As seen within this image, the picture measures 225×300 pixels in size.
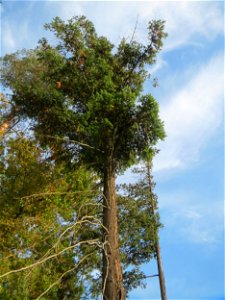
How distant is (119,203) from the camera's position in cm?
2080

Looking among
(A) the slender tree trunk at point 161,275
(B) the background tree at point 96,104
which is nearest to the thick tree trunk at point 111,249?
(B) the background tree at point 96,104

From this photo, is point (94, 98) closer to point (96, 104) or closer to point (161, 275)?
point (96, 104)

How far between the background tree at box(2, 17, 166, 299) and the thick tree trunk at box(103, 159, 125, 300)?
0.02 meters

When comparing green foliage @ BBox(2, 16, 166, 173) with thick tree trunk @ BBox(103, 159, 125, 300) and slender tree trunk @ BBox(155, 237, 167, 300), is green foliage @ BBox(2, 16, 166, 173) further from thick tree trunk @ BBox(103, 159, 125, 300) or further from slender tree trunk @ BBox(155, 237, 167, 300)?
slender tree trunk @ BBox(155, 237, 167, 300)

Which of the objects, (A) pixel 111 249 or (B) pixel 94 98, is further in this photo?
(B) pixel 94 98

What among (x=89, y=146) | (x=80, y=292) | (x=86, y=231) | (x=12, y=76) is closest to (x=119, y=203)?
(x=86, y=231)

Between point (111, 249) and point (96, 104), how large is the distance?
3453 mm

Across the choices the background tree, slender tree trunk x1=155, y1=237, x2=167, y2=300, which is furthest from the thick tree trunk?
slender tree trunk x1=155, y1=237, x2=167, y2=300

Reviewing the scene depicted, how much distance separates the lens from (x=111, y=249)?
7211 mm

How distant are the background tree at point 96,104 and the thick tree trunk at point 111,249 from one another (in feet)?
0.08

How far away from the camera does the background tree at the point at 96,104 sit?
8.55 metres

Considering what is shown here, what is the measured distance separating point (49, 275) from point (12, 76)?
9.45 meters

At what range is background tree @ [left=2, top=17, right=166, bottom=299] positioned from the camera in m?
8.55

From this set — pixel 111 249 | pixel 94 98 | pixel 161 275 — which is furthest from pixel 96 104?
pixel 161 275
